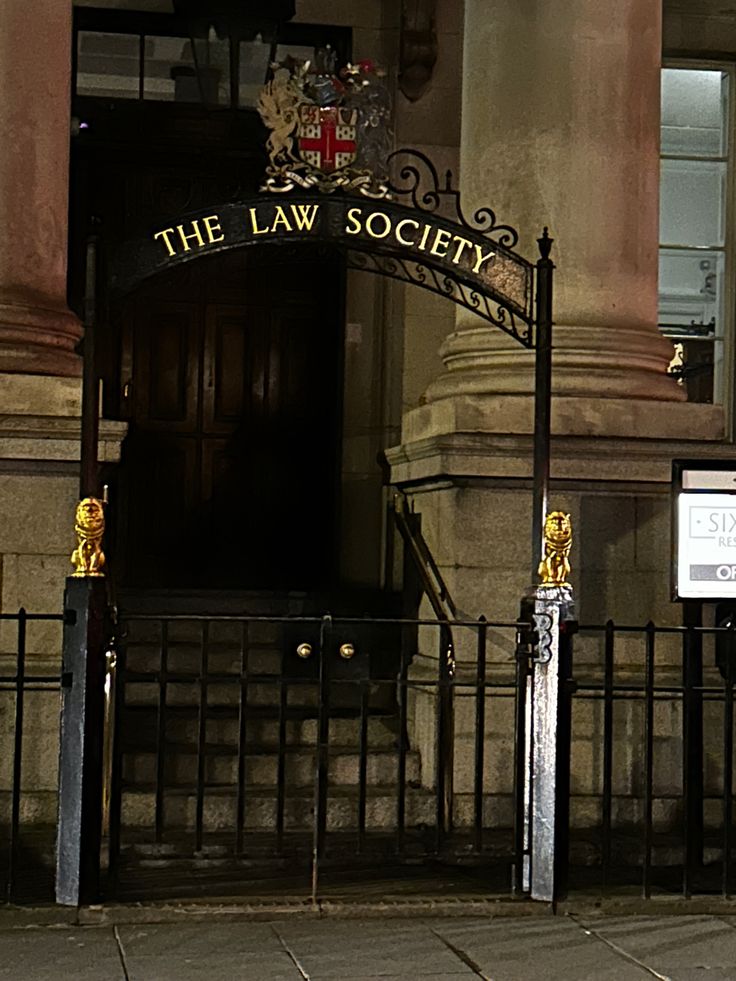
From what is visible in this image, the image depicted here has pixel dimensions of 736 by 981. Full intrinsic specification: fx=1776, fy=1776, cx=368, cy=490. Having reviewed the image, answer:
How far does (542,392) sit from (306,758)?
8.15 feet

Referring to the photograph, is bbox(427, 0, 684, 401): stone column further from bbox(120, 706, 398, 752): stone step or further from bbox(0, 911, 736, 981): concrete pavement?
bbox(0, 911, 736, 981): concrete pavement

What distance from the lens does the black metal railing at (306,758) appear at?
25.4ft

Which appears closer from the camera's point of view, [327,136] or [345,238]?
[345,238]

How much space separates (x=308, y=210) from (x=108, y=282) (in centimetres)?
97

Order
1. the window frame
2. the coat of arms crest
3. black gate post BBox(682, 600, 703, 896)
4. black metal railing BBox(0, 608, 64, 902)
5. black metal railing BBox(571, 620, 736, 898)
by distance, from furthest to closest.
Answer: the window frame, black metal railing BBox(0, 608, 64, 902), black metal railing BBox(571, 620, 736, 898), the coat of arms crest, black gate post BBox(682, 600, 703, 896)

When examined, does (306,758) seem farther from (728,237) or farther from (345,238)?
(728,237)

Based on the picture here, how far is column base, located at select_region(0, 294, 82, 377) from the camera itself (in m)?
9.66

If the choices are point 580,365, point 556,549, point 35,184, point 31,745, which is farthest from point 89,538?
point 580,365

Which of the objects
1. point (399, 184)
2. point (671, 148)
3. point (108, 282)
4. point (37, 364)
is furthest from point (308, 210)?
point (671, 148)

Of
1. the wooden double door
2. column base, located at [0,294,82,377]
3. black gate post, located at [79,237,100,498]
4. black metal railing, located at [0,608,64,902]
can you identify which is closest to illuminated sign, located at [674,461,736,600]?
black gate post, located at [79,237,100,498]

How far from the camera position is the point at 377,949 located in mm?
6910

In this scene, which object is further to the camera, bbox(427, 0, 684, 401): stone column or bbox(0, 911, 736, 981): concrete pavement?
bbox(427, 0, 684, 401): stone column

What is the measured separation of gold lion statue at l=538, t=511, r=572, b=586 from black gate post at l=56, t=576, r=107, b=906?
1.94 meters

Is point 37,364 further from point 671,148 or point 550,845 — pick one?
point 671,148
